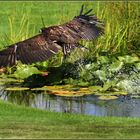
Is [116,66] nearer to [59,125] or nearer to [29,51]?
[29,51]

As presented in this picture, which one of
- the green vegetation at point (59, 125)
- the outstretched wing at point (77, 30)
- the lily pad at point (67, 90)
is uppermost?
the outstretched wing at point (77, 30)

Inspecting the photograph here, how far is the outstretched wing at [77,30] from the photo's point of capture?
9078 mm

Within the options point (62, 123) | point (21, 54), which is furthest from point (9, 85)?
point (62, 123)

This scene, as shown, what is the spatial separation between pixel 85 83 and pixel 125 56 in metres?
0.90

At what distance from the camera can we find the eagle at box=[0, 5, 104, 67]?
328 inches

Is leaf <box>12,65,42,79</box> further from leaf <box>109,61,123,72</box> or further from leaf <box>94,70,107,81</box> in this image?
leaf <box>109,61,123,72</box>

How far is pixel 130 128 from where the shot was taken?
7188 millimetres

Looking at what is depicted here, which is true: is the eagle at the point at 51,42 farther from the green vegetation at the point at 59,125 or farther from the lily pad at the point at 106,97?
the lily pad at the point at 106,97

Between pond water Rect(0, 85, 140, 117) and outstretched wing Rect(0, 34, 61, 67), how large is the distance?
0.67 m

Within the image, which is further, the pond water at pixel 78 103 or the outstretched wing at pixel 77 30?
the outstretched wing at pixel 77 30

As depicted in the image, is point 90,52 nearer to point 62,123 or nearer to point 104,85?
point 104,85

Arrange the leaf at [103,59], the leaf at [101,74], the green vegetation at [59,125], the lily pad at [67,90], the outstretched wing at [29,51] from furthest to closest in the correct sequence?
1. the leaf at [103,59]
2. the leaf at [101,74]
3. the lily pad at [67,90]
4. the outstretched wing at [29,51]
5. the green vegetation at [59,125]

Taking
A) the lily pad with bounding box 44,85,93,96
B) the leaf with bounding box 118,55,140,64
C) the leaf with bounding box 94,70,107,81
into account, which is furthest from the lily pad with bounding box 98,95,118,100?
the leaf with bounding box 118,55,140,64

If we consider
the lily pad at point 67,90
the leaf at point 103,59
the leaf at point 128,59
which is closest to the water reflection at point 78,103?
the lily pad at point 67,90
